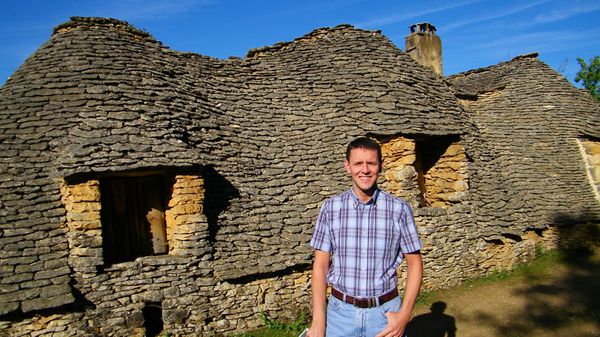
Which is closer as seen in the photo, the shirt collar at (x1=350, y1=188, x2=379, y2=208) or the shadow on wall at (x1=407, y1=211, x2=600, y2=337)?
the shirt collar at (x1=350, y1=188, x2=379, y2=208)

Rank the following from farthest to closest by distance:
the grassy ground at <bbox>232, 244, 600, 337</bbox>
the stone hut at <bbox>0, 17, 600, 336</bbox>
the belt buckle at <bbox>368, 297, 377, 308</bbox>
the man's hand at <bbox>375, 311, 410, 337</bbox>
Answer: the grassy ground at <bbox>232, 244, 600, 337</bbox>, the stone hut at <bbox>0, 17, 600, 336</bbox>, the belt buckle at <bbox>368, 297, 377, 308</bbox>, the man's hand at <bbox>375, 311, 410, 337</bbox>

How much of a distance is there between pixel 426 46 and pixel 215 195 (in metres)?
11.0

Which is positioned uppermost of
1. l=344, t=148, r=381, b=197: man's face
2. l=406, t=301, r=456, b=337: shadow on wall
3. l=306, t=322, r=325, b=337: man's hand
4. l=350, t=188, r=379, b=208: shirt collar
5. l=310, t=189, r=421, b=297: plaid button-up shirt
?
l=344, t=148, r=381, b=197: man's face

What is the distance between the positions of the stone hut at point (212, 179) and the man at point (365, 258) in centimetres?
480

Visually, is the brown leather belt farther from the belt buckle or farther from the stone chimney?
the stone chimney

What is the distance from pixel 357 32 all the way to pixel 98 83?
717 centimetres

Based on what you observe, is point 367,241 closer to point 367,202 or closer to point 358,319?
point 367,202

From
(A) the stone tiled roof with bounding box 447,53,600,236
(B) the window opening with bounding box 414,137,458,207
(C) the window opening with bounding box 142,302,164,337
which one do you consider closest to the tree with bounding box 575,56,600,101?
(A) the stone tiled roof with bounding box 447,53,600,236

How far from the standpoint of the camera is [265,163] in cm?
966

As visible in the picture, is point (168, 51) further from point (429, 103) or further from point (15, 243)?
point (429, 103)

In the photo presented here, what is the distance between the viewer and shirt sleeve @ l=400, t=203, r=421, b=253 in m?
3.43

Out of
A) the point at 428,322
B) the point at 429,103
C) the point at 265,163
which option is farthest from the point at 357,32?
the point at 428,322

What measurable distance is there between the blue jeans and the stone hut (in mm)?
4817

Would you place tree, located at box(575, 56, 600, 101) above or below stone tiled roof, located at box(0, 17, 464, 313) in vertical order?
above
